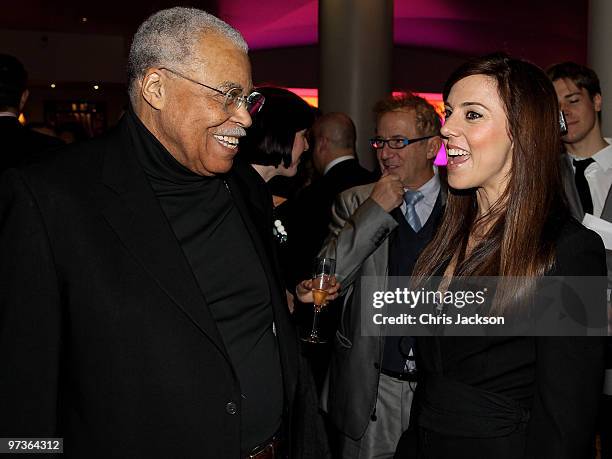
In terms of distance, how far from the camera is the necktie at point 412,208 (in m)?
3.10

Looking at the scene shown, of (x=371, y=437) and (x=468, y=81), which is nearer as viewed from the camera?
(x=468, y=81)

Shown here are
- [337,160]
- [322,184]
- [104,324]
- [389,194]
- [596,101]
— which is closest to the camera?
[104,324]

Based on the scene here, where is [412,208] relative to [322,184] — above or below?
below

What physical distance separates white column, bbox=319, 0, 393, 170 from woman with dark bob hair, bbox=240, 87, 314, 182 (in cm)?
473

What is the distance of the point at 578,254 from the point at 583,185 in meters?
1.99

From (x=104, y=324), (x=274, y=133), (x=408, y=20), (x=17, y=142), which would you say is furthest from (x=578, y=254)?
(x=408, y=20)

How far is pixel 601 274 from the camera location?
170 centimetres

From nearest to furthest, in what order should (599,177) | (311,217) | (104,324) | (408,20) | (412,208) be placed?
(104,324) → (412,208) → (599,177) → (311,217) → (408,20)

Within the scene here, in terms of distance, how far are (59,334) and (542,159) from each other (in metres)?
1.36

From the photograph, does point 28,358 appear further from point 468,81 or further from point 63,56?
point 63,56

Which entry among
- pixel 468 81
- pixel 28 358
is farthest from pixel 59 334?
pixel 468 81

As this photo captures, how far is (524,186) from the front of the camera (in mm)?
1801

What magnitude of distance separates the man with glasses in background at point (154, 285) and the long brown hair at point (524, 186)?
2.20ft

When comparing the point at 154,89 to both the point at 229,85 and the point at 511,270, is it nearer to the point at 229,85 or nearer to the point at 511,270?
the point at 229,85
